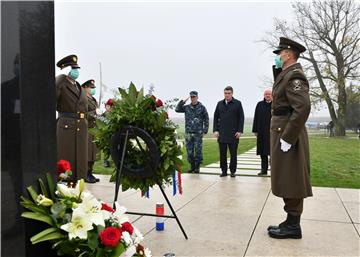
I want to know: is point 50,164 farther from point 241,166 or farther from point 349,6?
point 349,6

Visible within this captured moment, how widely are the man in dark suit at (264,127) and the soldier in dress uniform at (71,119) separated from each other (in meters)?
4.38

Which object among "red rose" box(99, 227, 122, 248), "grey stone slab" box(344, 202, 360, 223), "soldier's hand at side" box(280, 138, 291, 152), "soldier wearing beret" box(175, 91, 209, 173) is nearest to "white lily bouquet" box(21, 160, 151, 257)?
"red rose" box(99, 227, 122, 248)

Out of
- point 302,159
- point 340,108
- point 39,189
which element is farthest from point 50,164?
point 340,108

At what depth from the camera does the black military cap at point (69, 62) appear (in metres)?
5.48

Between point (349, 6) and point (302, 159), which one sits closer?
point (302, 159)

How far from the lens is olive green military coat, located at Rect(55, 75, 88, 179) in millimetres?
5375

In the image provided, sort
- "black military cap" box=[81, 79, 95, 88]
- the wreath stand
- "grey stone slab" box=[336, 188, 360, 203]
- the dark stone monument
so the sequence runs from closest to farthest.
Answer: the dark stone monument → the wreath stand → "grey stone slab" box=[336, 188, 360, 203] → "black military cap" box=[81, 79, 95, 88]

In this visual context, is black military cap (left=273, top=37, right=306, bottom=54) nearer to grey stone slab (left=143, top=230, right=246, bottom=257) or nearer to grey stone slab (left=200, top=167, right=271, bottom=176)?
grey stone slab (left=143, top=230, right=246, bottom=257)

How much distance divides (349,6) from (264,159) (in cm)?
2559

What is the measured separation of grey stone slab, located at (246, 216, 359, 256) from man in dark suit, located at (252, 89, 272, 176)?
12.8 ft

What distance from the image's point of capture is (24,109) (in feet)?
6.91

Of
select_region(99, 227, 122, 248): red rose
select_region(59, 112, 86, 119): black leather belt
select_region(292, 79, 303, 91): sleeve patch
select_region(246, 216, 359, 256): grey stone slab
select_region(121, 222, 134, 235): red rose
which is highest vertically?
select_region(292, 79, 303, 91): sleeve patch

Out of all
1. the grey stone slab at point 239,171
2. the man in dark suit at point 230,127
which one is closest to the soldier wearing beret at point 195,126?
the grey stone slab at point 239,171

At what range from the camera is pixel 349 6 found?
2947 cm
